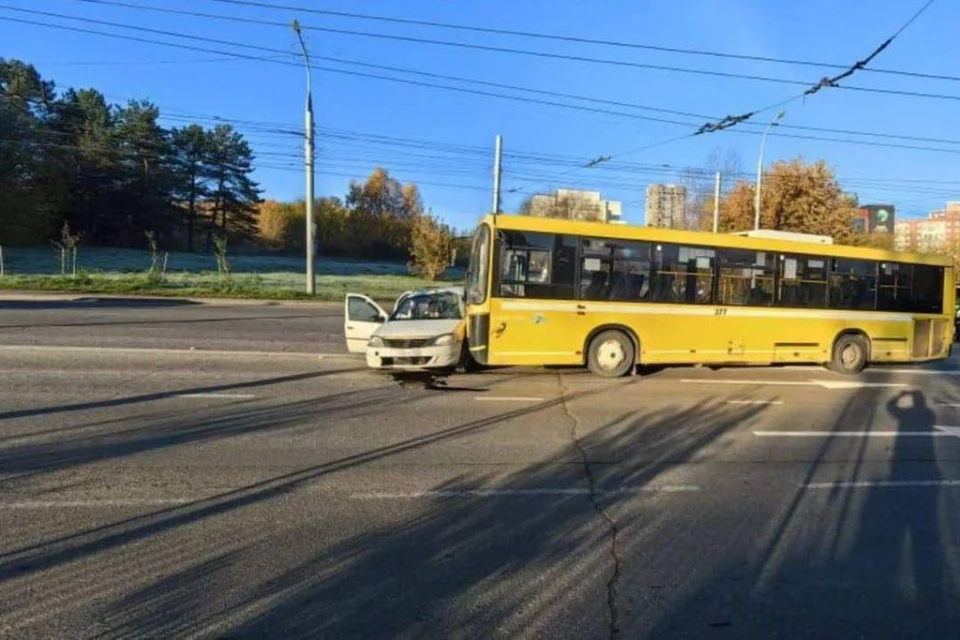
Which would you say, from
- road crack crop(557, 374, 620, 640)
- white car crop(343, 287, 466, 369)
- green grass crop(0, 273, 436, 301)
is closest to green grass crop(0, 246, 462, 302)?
green grass crop(0, 273, 436, 301)

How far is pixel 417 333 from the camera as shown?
39.3 feet

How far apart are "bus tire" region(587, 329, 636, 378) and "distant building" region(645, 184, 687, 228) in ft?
160

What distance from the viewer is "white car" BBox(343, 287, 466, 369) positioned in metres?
11.8

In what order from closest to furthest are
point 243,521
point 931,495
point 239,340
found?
point 243,521
point 931,495
point 239,340

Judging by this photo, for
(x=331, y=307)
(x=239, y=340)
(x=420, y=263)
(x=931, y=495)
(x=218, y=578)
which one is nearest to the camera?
(x=218, y=578)

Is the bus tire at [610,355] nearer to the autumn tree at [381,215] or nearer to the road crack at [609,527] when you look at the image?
the road crack at [609,527]

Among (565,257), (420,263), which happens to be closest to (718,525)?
(565,257)

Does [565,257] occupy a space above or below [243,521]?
above

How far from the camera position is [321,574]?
4.21 metres

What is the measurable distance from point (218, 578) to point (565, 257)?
31.1 feet

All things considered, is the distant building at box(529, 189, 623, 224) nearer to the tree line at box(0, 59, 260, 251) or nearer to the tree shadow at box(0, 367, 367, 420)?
the tree line at box(0, 59, 260, 251)

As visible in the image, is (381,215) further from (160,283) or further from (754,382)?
(754,382)

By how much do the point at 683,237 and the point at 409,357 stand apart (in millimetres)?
5538

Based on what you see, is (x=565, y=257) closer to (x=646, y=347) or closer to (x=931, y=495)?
(x=646, y=347)
